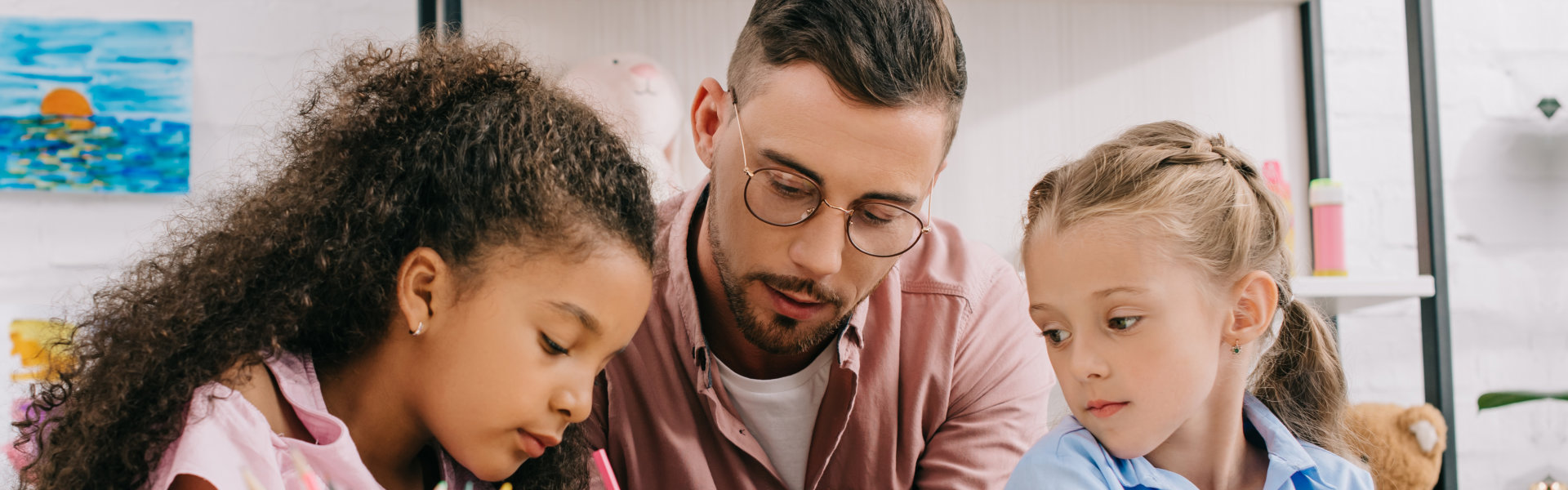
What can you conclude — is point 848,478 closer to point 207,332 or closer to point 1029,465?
point 1029,465

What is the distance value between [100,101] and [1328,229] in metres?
2.60

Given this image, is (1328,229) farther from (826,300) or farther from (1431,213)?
(826,300)

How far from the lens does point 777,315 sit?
115 centimetres

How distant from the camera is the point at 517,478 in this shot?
3.22 ft

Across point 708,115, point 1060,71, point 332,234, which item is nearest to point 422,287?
point 332,234

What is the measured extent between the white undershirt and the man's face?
10cm

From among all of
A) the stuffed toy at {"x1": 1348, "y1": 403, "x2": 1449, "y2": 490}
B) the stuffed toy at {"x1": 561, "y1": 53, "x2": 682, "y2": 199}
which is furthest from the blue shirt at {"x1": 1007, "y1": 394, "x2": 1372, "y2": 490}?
the stuffed toy at {"x1": 561, "y1": 53, "x2": 682, "y2": 199}

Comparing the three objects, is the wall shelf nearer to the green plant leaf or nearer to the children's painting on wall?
the green plant leaf

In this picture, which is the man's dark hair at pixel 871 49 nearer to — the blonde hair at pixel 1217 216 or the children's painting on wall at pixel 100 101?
the blonde hair at pixel 1217 216

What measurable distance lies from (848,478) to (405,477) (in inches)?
23.1

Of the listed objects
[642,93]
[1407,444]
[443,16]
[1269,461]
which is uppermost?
[443,16]

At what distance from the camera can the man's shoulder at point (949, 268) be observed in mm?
1383

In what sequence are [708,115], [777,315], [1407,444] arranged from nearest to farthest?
[777,315] → [708,115] → [1407,444]

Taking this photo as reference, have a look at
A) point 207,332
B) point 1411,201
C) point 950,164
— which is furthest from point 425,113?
point 1411,201
